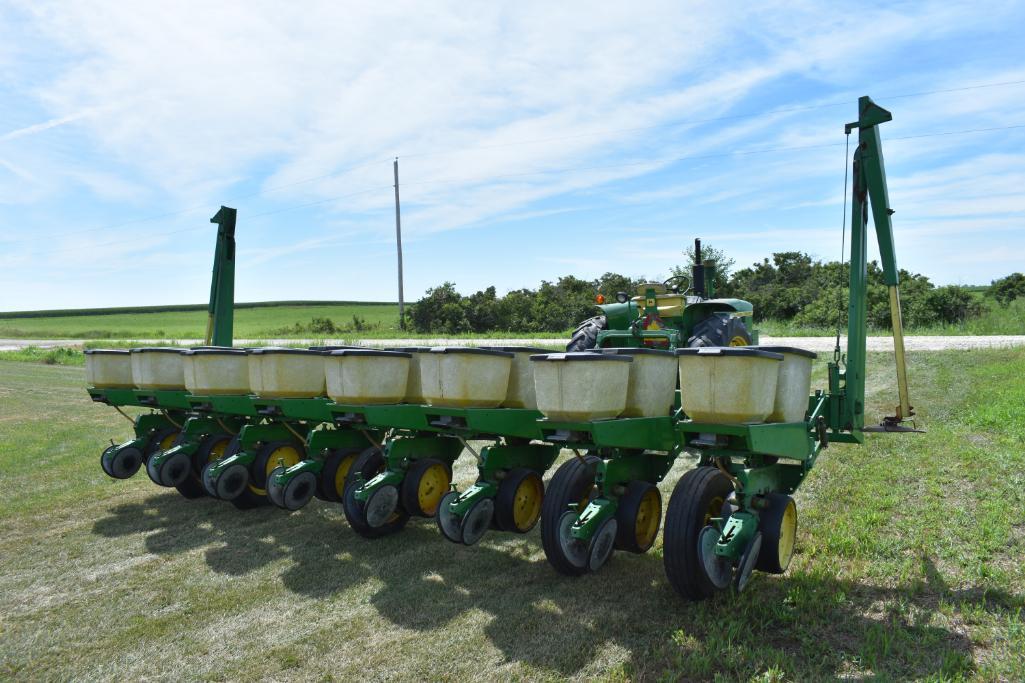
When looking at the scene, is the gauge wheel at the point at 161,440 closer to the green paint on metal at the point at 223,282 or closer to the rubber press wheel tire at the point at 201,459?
the rubber press wheel tire at the point at 201,459

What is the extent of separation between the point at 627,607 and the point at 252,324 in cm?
5445

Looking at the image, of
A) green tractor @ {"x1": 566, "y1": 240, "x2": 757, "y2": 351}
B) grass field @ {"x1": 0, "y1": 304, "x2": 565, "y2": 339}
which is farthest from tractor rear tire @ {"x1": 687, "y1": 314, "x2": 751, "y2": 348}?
grass field @ {"x1": 0, "y1": 304, "x2": 565, "y2": 339}

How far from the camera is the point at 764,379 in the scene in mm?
4062

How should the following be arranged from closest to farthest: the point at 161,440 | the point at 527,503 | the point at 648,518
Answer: the point at 648,518
the point at 527,503
the point at 161,440

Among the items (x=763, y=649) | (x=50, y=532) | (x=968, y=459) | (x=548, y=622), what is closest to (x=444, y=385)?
(x=548, y=622)

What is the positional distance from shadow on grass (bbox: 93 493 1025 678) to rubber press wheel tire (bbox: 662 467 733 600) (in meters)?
0.17

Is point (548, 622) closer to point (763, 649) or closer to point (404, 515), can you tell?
point (763, 649)

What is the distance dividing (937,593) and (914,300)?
23.0 metres

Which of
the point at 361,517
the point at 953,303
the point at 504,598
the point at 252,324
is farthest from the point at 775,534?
the point at 252,324

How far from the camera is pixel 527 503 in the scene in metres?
5.57

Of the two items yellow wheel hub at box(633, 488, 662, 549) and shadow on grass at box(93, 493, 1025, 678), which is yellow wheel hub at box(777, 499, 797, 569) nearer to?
shadow on grass at box(93, 493, 1025, 678)

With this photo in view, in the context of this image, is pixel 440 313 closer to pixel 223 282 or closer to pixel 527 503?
pixel 223 282

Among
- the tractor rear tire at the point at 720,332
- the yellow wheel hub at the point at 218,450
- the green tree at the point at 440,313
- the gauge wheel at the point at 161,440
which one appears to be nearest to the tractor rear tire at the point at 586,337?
the tractor rear tire at the point at 720,332

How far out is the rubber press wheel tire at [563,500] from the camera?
4605mm
